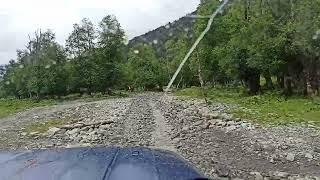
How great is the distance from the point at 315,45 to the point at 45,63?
109 feet

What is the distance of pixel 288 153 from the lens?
12.4m

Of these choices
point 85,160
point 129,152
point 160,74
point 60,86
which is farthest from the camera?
point 160,74

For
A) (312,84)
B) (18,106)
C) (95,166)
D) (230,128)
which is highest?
(95,166)

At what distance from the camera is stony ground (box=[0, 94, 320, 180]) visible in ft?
36.7

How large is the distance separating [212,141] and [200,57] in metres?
26.1

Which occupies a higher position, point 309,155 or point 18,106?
point 309,155

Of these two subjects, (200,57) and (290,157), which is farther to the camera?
(200,57)

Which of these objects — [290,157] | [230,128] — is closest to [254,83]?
[230,128]

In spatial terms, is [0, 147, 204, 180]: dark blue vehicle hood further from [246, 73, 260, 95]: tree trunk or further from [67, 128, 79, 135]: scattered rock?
[246, 73, 260, 95]: tree trunk

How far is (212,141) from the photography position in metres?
15.0

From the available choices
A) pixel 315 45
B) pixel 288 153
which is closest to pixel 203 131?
pixel 288 153

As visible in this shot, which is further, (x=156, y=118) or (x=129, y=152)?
(x=156, y=118)

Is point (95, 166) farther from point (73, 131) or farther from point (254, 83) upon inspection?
point (254, 83)

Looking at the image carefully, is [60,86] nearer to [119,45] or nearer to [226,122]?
[119,45]
